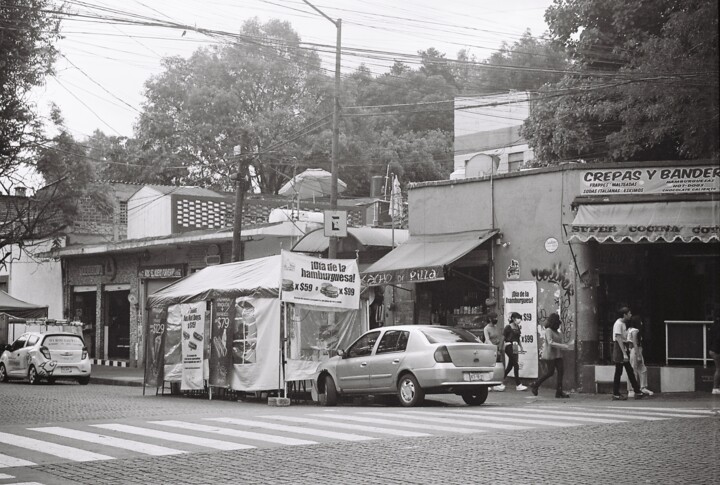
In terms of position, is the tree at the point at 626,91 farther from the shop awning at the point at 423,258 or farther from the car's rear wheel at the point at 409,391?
the car's rear wheel at the point at 409,391

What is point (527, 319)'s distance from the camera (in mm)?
24516

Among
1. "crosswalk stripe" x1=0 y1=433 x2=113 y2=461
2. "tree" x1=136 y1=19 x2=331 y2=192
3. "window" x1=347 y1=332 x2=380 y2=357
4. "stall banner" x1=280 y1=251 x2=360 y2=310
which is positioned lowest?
"crosswalk stripe" x1=0 y1=433 x2=113 y2=461

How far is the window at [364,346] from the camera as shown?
19438 mm

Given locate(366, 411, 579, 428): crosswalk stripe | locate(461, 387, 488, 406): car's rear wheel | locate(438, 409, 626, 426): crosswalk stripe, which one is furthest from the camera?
locate(461, 387, 488, 406): car's rear wheel

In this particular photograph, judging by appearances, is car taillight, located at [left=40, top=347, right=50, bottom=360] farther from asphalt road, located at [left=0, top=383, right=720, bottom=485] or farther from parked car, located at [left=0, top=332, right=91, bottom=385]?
asphalt road, located at [left=0, top=383, right=720, bottom=485]

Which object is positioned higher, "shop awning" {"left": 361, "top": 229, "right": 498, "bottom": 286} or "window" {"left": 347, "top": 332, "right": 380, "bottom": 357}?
"shop awning" {"left": 361, "top": 229, "right": 498, "bottom": 286}

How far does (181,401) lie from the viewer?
70.9 ft

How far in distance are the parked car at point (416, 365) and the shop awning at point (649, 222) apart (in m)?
5.31

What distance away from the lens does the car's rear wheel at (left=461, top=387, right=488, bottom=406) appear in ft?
61.6

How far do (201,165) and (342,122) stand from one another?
8.70 m

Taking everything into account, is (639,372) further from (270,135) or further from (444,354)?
(270,135)

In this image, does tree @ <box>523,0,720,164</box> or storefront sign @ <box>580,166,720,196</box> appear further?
storefront sign @ <box>580,166,720,196</box>

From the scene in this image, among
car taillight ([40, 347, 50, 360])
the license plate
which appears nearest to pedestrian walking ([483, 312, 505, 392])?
the license plate

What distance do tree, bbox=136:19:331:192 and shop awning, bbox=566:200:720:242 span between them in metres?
32.5
